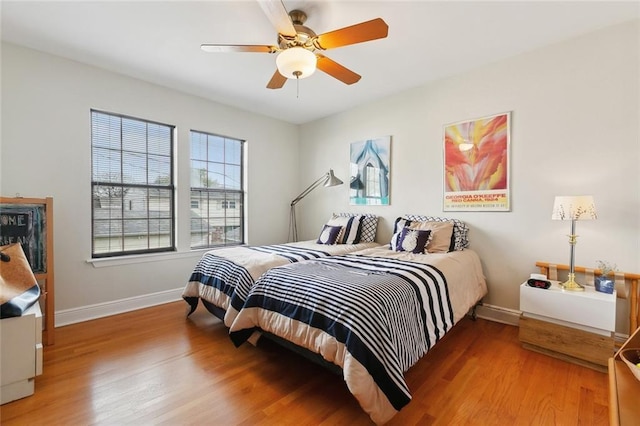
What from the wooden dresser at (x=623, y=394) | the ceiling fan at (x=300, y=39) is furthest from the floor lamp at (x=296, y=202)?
the wooden dresser at (x=623, y=394)

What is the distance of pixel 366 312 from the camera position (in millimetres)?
1492

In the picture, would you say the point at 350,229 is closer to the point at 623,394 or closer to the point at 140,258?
the point at 140,258

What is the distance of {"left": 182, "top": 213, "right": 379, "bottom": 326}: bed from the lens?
2312 millimetres

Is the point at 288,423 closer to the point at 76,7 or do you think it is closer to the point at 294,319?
the point at 294,319

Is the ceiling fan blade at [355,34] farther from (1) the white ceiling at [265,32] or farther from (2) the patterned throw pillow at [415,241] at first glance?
(2) the patterned throw pillow at [415,241]

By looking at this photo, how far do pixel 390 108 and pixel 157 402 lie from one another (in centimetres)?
364

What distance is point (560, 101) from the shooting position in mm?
2477

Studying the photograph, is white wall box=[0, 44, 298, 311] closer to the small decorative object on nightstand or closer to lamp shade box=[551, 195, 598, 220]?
lamp shade box=[551, 195, 598, 220]

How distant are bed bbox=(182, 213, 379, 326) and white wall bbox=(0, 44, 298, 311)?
85cm

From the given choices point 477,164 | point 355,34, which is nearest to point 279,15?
point 355,34

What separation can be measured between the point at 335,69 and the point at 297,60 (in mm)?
490

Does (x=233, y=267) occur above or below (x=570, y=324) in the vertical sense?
above

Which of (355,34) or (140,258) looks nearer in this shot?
(355,34)

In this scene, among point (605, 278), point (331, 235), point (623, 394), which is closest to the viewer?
point (623, 394)
